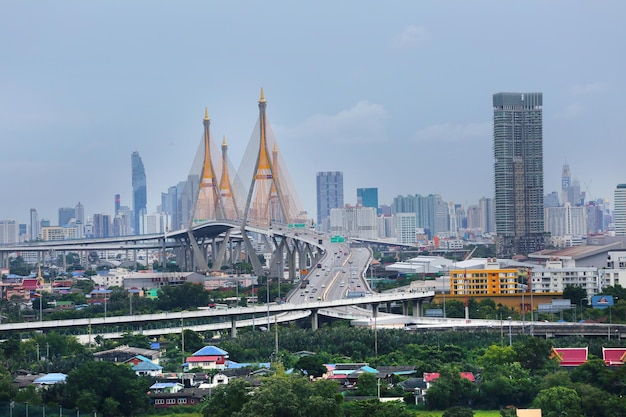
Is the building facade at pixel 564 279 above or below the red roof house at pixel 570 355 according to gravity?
above

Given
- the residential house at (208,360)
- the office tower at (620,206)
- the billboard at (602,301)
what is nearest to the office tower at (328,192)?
the office tower at (620,206)

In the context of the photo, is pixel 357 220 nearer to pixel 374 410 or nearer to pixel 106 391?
pixel 106 391

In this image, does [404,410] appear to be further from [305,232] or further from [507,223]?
[507,223]

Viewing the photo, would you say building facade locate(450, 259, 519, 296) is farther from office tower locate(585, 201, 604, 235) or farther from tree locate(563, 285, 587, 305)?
office tower locate(585, 201, 604, 235)

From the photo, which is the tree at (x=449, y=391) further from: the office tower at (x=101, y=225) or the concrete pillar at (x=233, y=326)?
the office tower at (x=101, y=225)

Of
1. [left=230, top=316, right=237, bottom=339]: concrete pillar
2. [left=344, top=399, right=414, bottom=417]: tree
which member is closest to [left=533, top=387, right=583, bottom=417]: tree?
[left=344, top=399, right=414, bottom=417]: tree

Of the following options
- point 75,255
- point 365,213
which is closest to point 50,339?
point 75,255
